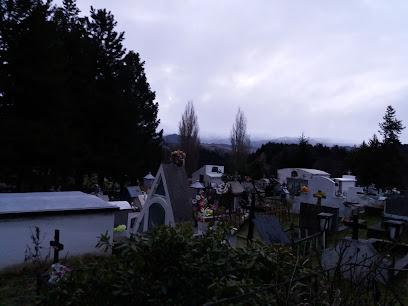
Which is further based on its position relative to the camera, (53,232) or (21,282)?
(53,232)

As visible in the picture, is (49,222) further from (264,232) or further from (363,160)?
(363,160)

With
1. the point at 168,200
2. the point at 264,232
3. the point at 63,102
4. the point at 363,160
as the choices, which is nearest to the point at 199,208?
the point at 168,200

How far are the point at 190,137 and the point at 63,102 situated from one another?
64.3 ft

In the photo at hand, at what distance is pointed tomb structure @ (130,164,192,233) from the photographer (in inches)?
326

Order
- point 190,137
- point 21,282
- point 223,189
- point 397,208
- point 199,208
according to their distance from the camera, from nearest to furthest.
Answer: point 21,282 < point 199,208 < point 397,208 < point 223,189 < point 190,137

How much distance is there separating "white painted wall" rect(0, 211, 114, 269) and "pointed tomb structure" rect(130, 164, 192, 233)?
3.55 ft

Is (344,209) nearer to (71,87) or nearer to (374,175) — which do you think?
(374,175)

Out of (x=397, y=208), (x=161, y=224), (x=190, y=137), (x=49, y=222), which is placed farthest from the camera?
(x=190, y=137)

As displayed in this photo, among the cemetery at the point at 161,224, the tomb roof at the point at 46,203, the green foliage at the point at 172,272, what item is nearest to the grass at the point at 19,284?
the cemetery at the point at 161,224

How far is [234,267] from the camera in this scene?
283 centimetres

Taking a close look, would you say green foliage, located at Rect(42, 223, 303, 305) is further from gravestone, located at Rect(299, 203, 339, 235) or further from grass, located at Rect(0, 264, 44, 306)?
gravestone, located at Rect(299, 203, 339, 235)

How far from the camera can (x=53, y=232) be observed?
7727 mm

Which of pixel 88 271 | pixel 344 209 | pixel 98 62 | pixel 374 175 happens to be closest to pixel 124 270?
pixel 88 271

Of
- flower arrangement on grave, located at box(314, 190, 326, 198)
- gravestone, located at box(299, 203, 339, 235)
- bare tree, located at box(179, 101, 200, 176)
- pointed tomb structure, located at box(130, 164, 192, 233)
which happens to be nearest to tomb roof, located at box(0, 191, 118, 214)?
pointed tomb structure, located at box(130, 164, 192, 233)
